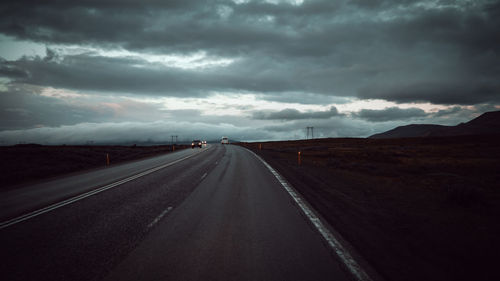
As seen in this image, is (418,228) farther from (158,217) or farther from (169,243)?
(158,217)

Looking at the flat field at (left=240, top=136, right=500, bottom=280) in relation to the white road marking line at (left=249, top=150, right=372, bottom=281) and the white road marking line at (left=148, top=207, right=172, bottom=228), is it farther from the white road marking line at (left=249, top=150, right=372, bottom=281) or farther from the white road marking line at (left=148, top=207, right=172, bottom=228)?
the white road marking line at (left=148, top=207, right=172, bottom=228)

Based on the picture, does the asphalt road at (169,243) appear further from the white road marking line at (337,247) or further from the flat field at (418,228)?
the flat field at (418,228)

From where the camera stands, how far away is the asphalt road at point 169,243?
345cm

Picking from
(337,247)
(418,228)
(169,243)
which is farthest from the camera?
(418,228)

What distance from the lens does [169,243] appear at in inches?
174

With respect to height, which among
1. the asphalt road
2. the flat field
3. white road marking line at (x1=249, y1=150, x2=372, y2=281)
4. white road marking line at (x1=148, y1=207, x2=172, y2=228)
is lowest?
the flat field

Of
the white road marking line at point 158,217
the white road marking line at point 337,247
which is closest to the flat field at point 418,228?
the white road marking line at point 337,247

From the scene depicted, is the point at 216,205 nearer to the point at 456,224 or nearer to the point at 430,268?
the point at 430,268

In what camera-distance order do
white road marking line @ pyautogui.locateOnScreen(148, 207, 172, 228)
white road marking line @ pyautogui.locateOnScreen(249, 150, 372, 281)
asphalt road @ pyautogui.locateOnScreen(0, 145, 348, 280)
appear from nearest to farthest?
white road marking line @ pyautogui.locateOnScreen(249, 150, 372, 281) → asphalt road @ pyautogui.locateOnScreen(0, 145, 348, 280) → white road marking line @ pyautogui.locateOnScreen(148, 207, 172, 228)

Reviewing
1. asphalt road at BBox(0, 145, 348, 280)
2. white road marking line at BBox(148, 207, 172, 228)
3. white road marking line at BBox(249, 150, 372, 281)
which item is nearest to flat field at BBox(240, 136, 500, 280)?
white road marking line at BBox(249, 150, 372, 281)

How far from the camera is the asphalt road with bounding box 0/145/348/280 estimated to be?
11.3ft

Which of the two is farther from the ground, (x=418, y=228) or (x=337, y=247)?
(x=337, y=247)

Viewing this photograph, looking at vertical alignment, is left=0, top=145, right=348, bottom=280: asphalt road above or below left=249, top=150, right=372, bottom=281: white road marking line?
above

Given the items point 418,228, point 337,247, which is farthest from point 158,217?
point 418,228
